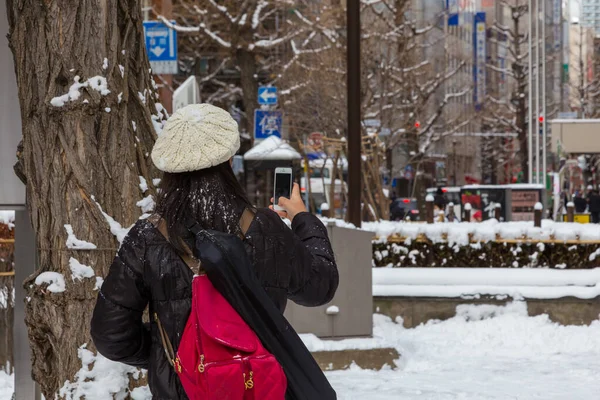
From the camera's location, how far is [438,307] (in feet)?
36.7

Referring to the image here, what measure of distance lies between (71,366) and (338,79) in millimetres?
27262

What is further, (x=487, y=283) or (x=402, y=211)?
(x=402, y=211)

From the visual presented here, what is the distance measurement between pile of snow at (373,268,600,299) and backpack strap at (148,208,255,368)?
8.31 meters

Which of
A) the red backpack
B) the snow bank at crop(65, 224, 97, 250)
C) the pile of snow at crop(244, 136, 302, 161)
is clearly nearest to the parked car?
the pile of snow at crop(244, 136, 302, 161)

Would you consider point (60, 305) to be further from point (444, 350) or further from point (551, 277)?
point (551, 277)

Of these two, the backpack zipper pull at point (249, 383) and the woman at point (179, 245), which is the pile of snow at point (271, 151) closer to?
the woman at point (179, 245)

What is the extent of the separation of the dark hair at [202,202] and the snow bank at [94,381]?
1.33m

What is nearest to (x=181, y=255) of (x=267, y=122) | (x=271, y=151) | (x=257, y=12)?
(x=267, y=122)

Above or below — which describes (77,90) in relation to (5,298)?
above

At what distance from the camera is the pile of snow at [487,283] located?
1111 cm

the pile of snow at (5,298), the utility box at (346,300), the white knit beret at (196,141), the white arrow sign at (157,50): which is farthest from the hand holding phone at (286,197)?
the white arrow sign at (157,50)

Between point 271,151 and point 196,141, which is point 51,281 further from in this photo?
point 271,151

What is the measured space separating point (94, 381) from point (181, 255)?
1418mm

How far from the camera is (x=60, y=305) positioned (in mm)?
4074
